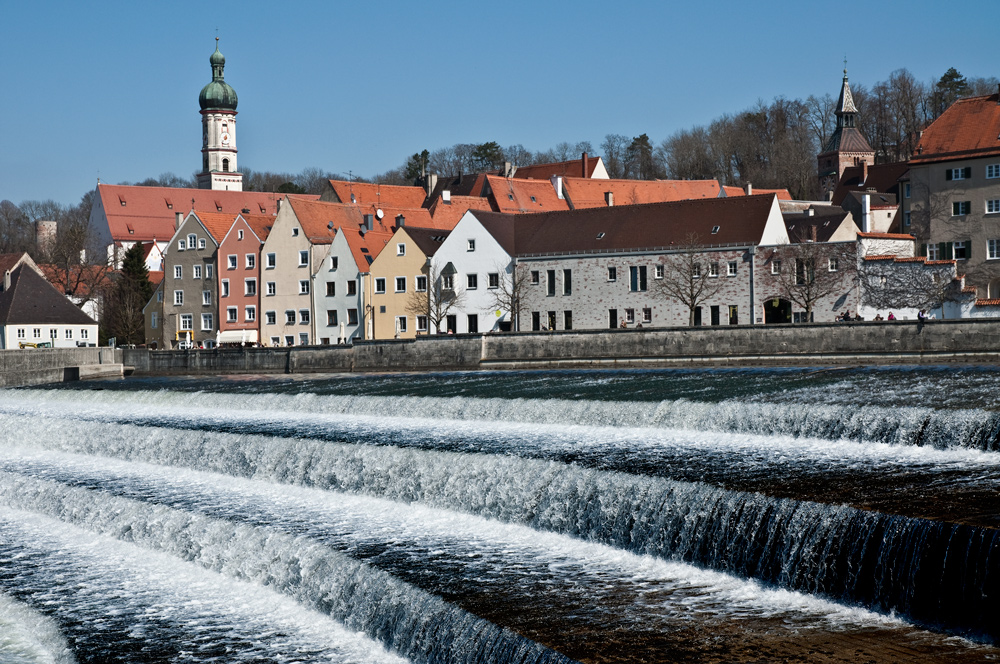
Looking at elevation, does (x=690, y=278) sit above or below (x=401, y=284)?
below

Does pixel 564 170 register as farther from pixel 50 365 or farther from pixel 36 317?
pixel 50 365

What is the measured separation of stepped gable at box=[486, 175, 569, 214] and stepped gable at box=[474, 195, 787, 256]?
57.0 feet

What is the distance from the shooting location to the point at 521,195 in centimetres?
8669

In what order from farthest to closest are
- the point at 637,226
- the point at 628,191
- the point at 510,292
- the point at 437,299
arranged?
the point at 628,191 → the point at 437,299 → the point at 510,292 → the point at 637,226

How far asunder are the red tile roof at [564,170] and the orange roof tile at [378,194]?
13.2 meters

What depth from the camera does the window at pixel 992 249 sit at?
53.8 metres

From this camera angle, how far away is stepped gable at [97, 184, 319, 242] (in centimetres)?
11862

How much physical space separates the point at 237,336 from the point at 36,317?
40.9 ft

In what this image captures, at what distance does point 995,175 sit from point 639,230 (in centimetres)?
1763

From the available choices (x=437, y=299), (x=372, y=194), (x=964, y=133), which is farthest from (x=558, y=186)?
(x=964, y=133)

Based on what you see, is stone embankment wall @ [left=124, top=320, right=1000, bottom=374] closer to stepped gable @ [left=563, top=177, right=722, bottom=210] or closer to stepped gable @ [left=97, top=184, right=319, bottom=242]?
stepped gable @ [left=563, top=177, right=722, bottom=210]

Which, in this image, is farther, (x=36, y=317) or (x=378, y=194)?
(x=378, y=194)

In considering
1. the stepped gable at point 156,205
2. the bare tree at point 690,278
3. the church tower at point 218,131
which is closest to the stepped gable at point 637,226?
the bare tree at point 690,278

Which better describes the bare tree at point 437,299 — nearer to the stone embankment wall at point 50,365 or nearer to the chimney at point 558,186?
the stone embankment wall at point 50,365
